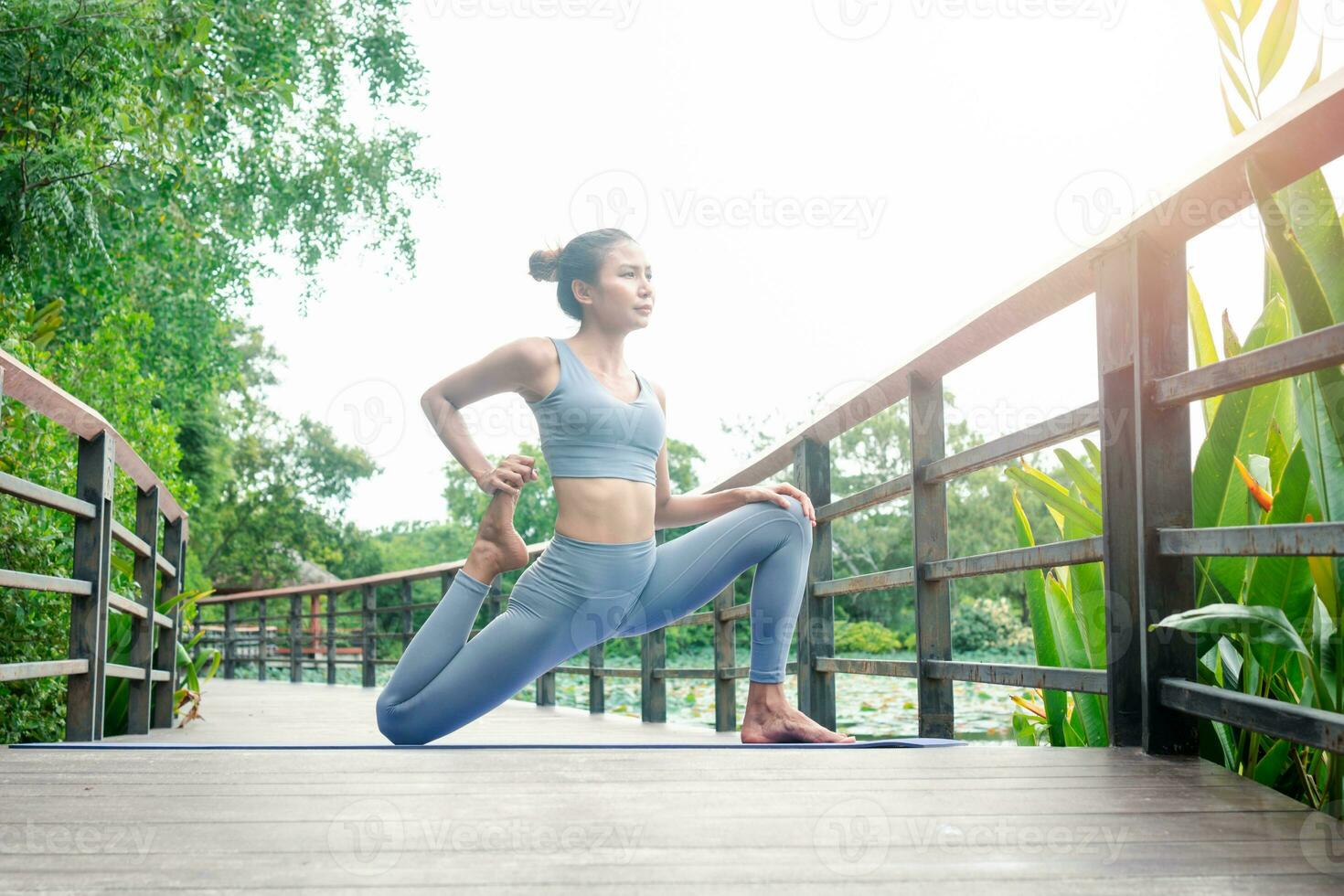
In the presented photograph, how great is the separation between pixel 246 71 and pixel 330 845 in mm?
7888

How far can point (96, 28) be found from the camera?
5.55 m

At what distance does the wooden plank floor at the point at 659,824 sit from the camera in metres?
1.18

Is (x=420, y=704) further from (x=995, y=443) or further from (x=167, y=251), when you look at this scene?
(x=167, y=251)

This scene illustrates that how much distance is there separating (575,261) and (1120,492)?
49.6 inches

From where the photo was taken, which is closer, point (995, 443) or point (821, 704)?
point (995, 443)

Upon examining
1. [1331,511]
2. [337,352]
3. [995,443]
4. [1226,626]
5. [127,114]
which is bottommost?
[1226,626]

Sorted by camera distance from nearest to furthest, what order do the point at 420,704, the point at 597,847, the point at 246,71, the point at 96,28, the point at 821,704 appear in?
the point at 597,847, the point at 420,704, the point at 821,704, the point at 96,28, the point at 246,71

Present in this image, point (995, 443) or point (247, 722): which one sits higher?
point (995, 443)

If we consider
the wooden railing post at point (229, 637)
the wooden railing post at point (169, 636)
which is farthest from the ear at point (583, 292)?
the wooden railing post at point (229, 637)

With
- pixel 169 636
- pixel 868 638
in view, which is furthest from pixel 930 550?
pixel 868 638

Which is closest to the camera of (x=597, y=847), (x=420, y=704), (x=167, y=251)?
(x=597, y=847)

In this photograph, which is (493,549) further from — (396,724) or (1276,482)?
(1276,482)

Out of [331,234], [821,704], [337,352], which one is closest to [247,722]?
[821,704]

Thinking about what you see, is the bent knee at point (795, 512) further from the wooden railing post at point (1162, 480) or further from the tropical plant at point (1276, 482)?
the wooden railing post at point (1162, 480)
